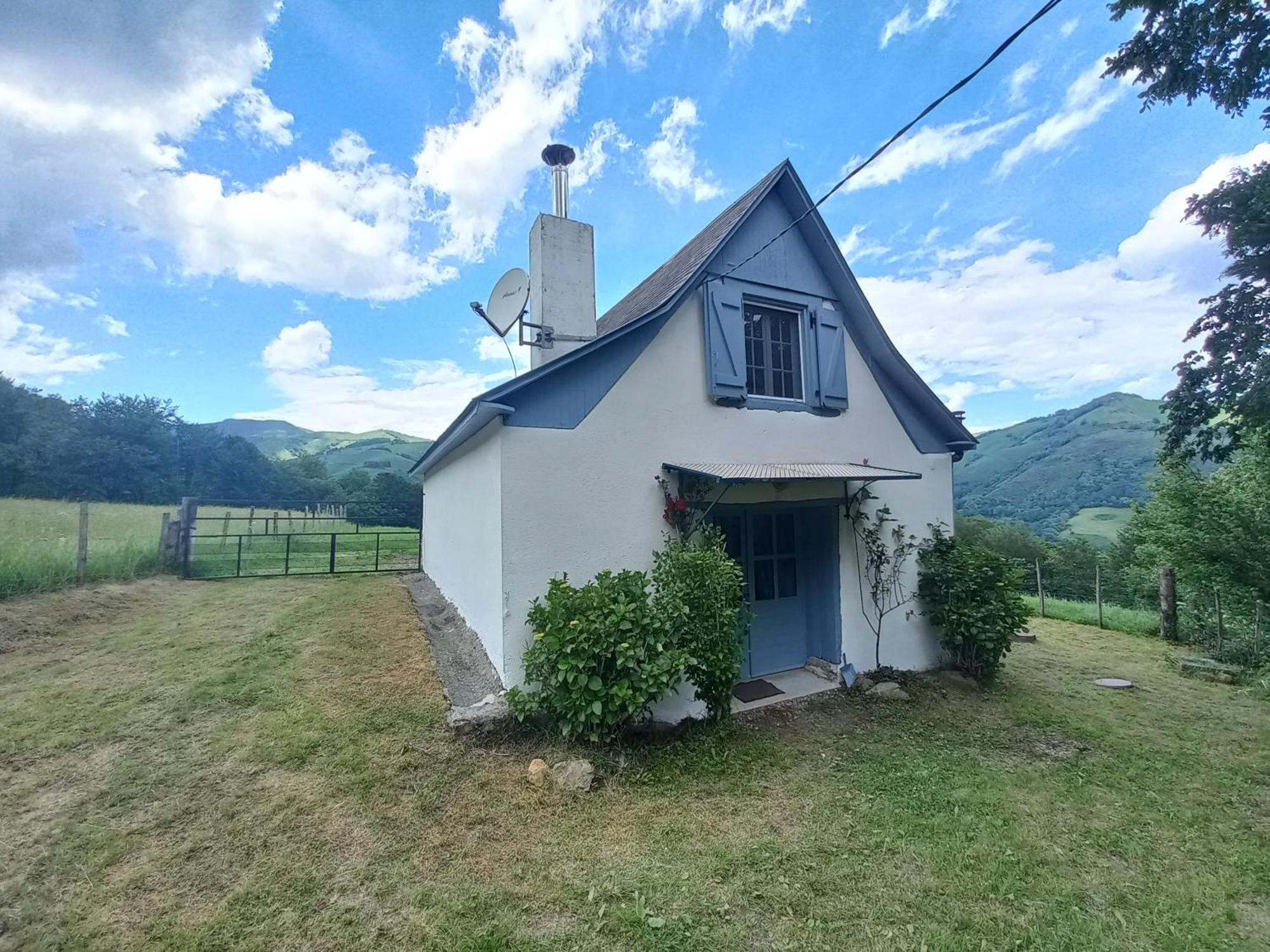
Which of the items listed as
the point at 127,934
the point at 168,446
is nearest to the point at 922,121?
the point at 127,934

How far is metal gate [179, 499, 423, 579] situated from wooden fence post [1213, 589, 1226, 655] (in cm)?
1679

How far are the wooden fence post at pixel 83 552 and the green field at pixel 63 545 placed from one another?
7 centimetres

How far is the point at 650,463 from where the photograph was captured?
5.14 metres

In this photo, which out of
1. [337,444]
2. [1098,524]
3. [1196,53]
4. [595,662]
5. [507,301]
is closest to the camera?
[595,662]

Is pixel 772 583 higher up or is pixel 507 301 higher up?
pixel 507 301

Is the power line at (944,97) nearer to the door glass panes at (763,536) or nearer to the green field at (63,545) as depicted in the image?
the door glass panes at (763,536)

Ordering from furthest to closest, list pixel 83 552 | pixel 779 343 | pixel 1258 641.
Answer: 1. pixel 83 552
2. pixel 1258 641
3. pixel 779 343

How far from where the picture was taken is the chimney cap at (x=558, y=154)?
23.5ft

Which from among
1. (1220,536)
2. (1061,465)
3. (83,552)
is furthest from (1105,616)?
(1061,465)

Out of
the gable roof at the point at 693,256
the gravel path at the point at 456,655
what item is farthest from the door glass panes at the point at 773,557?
the gravel path at the point at 456,655

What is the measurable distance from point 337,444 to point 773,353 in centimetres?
7165

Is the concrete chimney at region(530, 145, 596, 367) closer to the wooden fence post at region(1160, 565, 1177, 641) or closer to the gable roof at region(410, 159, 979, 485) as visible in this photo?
the gable roof at region(410, 159, 979, 485)

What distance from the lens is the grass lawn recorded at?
2477 millimetres

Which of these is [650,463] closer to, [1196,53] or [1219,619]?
[1196,53]
